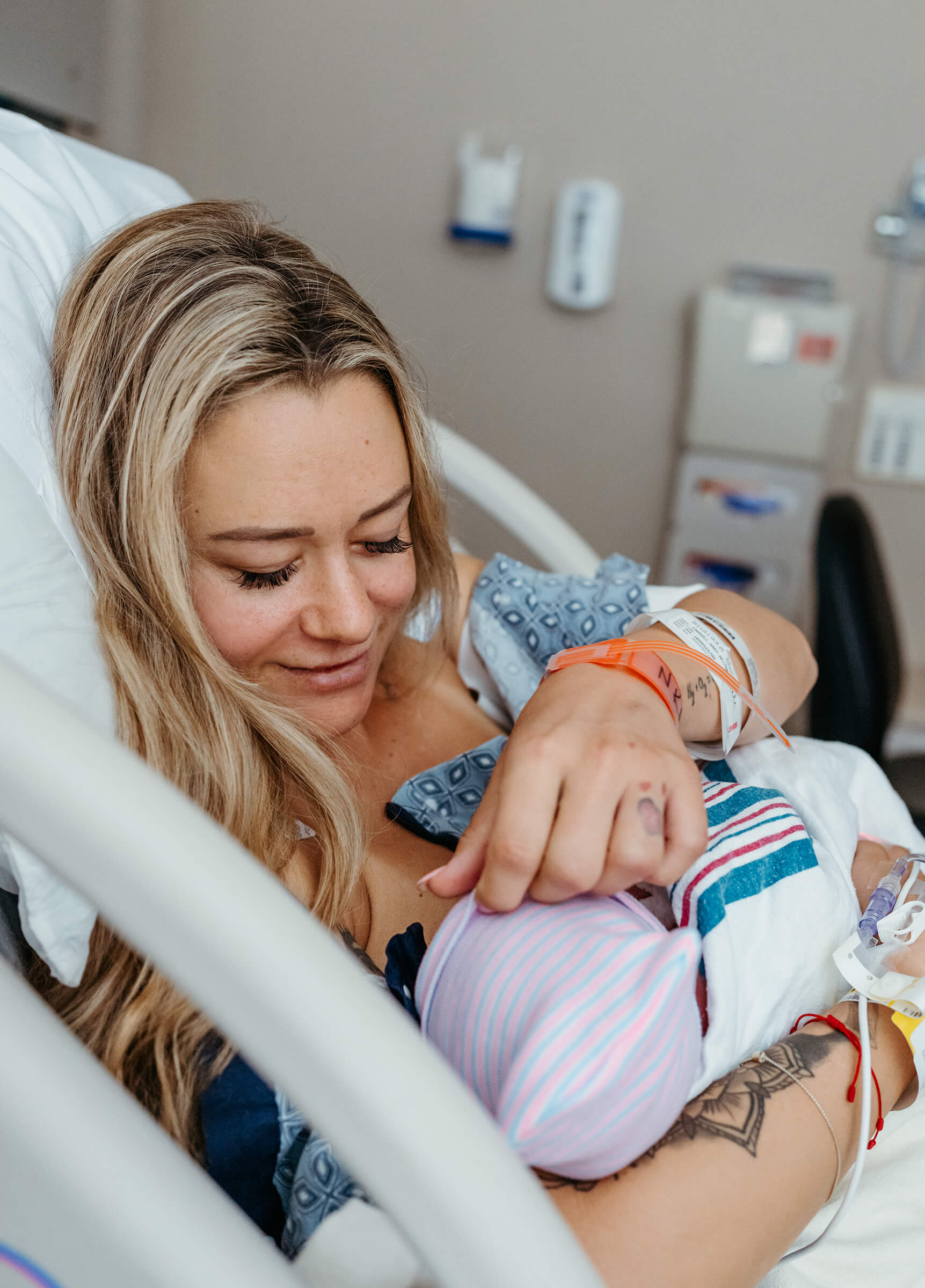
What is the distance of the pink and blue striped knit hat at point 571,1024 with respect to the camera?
629 millimetres

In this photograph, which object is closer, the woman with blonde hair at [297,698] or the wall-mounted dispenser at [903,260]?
the woman with blonde hair at [297,698]

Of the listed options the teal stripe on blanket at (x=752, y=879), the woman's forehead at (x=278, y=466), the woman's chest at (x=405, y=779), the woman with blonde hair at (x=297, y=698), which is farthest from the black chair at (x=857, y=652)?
the woman's forehead at (x=278, y=466)

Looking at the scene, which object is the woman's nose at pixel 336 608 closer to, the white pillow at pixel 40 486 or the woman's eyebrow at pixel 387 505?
the woman's eyebrow at pixel 387 505

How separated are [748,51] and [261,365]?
200 cm

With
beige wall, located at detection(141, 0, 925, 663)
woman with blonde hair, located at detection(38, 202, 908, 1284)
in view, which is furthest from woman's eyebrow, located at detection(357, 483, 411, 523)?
beige wall, located at detection(141, 0, 925, 663)

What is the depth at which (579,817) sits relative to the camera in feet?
2.31

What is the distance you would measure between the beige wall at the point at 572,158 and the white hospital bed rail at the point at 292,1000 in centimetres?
204

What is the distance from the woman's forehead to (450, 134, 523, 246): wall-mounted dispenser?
1754mm

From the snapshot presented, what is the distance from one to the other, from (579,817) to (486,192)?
2120mm

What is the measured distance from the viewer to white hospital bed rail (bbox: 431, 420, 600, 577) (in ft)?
4.77

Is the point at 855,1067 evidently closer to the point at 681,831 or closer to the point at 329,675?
the point at 681,831

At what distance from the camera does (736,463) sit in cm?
255

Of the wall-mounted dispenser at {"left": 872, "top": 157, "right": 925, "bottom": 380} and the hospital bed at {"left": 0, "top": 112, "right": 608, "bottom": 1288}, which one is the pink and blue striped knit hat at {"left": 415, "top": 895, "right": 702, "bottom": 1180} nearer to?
the hospital bed at {"left": 0, "top": 112, "right": 608, "bottom": 1288}

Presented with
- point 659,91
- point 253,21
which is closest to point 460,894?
point 659,91
